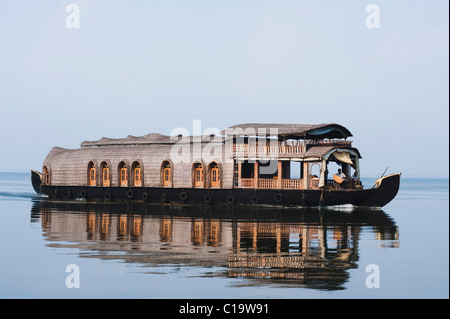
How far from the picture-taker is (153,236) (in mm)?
20078

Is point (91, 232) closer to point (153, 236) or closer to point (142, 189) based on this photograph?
point (153, 236)

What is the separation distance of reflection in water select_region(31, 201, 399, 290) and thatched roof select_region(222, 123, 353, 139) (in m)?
3.69

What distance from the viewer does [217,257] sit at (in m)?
15.8

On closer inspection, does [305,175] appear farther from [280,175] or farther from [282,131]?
[282,131]

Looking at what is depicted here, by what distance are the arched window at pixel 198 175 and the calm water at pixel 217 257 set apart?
27.4 ft

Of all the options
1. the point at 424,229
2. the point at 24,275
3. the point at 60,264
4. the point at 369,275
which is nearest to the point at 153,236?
the point at 60,264

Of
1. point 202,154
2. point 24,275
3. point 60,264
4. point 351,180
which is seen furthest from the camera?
point 202,154

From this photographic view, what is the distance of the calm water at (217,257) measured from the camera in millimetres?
12352

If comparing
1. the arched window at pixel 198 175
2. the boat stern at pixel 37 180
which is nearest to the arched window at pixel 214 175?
the arched window at pixel 198 175

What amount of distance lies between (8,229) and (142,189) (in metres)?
14.4

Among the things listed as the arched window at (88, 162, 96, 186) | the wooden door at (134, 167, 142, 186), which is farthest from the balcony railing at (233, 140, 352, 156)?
the arched window at (88, 162, 96, 186)

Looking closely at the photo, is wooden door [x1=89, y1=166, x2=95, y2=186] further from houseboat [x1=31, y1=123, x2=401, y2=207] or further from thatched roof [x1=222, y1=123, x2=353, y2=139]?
thatched roof [x1=222, y1=123, x2=353, y2=139]

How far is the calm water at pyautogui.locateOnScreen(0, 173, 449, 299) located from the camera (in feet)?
40.5

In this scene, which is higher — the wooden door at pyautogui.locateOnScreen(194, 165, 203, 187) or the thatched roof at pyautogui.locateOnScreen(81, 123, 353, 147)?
the thatched roof at pyautogui.locateOnScreen(81, 123, 353, 147)
